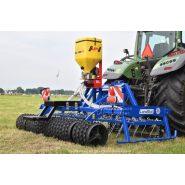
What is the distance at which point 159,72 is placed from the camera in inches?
192

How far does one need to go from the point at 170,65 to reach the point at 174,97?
57 cm

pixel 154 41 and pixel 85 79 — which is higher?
pixel 154 41

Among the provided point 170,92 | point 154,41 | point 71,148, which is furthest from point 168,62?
point 71,148

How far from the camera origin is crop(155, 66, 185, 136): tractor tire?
15.2 feet

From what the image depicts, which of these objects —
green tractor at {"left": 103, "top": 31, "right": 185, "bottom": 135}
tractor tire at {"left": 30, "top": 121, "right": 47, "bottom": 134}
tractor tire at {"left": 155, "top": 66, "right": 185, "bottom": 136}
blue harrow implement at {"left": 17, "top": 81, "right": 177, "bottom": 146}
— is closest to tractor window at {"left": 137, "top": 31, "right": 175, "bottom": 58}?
green tractor at {"left": 103, "top": 31, "right": 185, "bottom": 135}

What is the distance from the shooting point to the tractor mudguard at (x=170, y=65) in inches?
182

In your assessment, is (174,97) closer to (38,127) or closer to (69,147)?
(69,147)

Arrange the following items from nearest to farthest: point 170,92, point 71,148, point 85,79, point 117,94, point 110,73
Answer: point 71,148 → point 117,94 → point 170,92 → point 85,79 → point 110,73

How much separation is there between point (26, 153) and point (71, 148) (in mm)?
643

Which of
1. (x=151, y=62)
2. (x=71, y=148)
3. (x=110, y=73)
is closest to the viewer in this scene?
(x=71, y=148)

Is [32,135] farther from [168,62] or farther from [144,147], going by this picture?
[168,62]

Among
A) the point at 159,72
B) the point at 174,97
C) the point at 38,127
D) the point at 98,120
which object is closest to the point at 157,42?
the point at 159,72

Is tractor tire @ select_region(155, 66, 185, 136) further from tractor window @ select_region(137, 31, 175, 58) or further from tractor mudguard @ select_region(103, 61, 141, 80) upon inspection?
tractor mudguard @ select_region(103, 61, 141, 80)

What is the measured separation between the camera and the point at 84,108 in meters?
5.06
